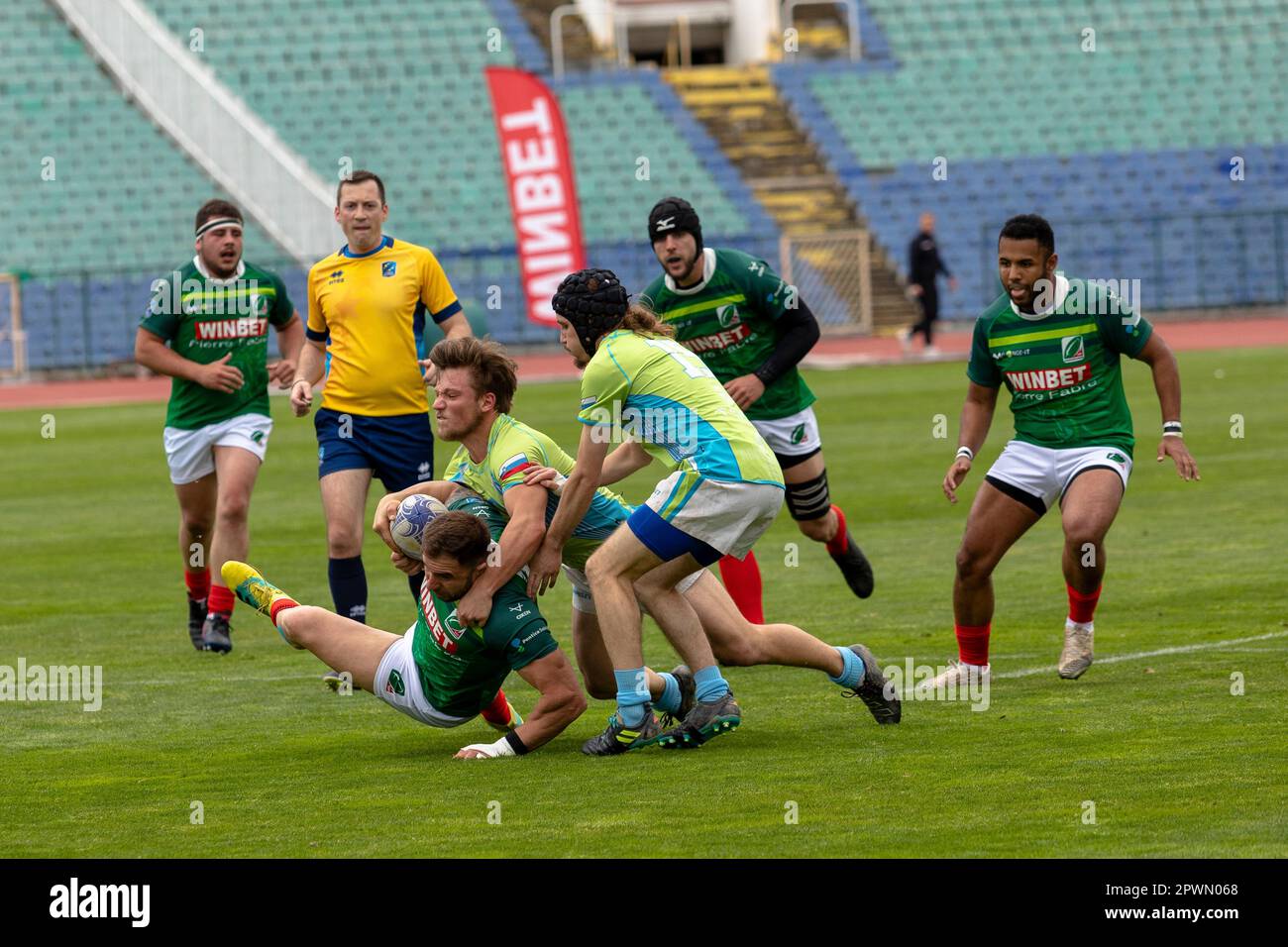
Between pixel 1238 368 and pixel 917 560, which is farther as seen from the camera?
pixel 1238 368

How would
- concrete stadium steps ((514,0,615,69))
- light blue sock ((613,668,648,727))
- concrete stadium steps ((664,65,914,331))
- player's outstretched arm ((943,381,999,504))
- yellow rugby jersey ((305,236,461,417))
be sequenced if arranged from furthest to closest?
concrete stadium steps ((514,0,615,69))
concrete stadium steps ((664,65,914,331))
yellow rugby jersey ((305,236,461,417))
player's outstretched arm ((943,381,999,504))
light blue sock ((613,668,648,727))

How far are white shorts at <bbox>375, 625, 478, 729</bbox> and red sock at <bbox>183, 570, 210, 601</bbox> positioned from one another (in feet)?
12.1

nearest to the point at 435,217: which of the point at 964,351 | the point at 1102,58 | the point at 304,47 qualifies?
the point at 304,47

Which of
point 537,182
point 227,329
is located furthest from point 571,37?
point 227,329

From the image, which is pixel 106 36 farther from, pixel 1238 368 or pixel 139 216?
pixel 1238 368

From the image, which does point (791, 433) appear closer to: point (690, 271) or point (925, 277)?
point (690, 271)

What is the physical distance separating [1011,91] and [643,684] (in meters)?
36.3

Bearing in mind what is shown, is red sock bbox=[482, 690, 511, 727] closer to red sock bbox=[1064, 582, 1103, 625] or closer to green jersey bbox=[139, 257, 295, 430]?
red sock bbox=[1064, 582, 1103, 625]

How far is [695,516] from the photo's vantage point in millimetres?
7793

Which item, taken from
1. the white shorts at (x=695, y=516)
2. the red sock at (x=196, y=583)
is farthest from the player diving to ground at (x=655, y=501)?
the red sock at (x=196, y=583)

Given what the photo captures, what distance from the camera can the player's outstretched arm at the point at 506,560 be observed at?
7.71m

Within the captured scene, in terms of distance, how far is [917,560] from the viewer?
44.9 feet

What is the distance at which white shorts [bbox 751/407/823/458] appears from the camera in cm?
1120

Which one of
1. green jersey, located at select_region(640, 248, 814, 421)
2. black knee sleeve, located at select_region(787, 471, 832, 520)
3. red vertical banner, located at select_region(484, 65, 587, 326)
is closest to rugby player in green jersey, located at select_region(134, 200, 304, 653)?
green jersey, located at select_region(640, 248, 814, 421)
